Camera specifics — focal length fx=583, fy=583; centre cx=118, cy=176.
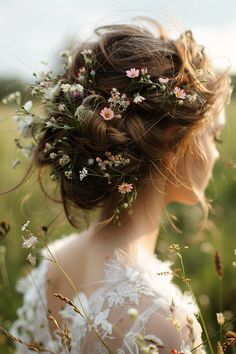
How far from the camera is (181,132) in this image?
2.42 m

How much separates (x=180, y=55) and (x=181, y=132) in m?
0.32

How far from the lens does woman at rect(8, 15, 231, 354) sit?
7.41 ft

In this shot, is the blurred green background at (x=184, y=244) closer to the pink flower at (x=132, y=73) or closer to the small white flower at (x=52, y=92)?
the small white flower at (x=52, y=92)

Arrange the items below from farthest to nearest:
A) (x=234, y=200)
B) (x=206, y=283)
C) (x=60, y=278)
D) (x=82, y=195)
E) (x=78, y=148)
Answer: (x=234, y=200) < (x=206, y=283) < (x=60, y=278) < (x=82, y=195) < (x=78, y=148)

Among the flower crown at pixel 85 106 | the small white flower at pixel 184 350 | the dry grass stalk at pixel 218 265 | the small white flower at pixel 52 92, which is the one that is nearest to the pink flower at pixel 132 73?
the flower crown at pixel 85 106

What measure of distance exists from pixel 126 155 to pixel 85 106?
0.25 metres

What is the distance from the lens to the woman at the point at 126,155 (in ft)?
7.41

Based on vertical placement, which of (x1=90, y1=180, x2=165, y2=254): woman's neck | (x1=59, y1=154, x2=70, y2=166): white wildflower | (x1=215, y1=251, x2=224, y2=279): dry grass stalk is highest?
(x1=59, y1=154, x2=70, y2=166): white wildflower

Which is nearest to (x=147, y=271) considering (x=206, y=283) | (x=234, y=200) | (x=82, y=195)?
(x=82, y=195)

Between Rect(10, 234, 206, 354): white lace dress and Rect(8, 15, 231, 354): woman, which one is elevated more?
Rect(8, 15, 231, 354): woman

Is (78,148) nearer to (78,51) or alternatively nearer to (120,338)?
(78,51)

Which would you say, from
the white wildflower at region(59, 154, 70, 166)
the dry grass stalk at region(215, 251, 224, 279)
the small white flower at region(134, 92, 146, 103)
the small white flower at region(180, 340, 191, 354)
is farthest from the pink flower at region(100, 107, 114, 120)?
the small white flower at region(180, 340, 191, 354)

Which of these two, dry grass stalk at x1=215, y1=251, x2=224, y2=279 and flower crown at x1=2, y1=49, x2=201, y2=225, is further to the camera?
flower crown at x1=2, y1=49, x2=201, y2=225

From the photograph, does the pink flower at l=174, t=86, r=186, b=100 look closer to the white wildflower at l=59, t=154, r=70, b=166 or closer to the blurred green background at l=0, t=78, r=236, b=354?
the blurred green background at l=0, t=78, r=236, b=354
